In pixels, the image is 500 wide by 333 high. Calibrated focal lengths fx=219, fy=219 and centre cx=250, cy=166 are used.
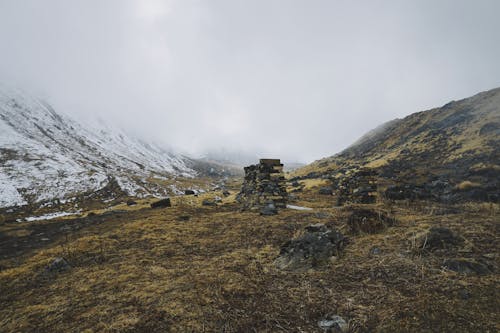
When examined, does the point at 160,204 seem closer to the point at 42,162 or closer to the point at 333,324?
the point at 333,324

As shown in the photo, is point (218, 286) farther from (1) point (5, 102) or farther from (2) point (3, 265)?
(1) point (5, 102)

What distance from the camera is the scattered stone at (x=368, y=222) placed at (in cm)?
931

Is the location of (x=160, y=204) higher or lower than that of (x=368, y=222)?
higher

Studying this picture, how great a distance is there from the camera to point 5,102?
12081cm

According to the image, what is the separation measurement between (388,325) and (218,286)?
413 cm

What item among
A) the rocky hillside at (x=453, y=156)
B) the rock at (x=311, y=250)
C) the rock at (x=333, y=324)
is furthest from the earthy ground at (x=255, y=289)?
the rocky hillside at (x=453, y=156)

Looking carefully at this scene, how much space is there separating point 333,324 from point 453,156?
2125 inches

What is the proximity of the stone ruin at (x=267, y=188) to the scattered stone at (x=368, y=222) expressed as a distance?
8.90 meters

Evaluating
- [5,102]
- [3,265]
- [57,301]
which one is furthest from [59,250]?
[5,102]

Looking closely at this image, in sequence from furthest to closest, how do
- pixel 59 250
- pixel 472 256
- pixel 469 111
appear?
1. pixel 469 111
2. pixel 59 250
3. pixel 472 256

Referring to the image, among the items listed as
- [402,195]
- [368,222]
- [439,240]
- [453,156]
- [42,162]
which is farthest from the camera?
[42,162]

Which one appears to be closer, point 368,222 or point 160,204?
point 368,222

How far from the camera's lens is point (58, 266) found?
350 inches

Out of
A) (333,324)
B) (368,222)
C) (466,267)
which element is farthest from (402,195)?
(333,324)
